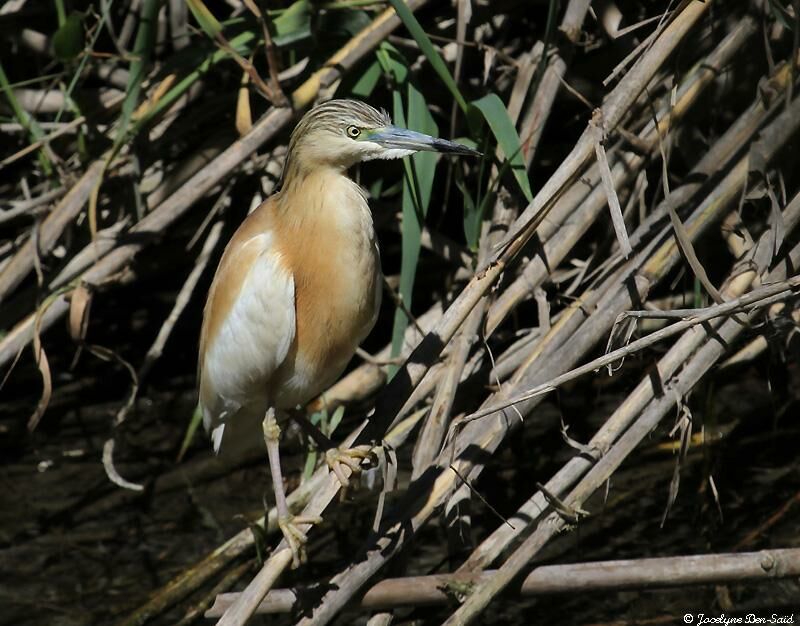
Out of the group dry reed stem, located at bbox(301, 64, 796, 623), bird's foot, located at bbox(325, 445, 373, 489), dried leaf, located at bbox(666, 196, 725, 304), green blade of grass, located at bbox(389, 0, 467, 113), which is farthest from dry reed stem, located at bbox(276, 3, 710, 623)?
green blade of grass, located at bbox(389, 0, 467, 113)

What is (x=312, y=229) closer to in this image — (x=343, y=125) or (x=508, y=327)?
Answer: (x=343, y=125)

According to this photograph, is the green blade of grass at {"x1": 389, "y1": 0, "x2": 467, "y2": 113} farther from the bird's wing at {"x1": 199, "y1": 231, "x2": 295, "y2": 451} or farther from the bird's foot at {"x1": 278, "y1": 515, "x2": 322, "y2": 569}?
the bird's foot at {"x1": 278, "y1": 515, "x2": 322, "y2": 569}

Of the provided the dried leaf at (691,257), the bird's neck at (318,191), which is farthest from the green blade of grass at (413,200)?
the dried leaf at (691,257)

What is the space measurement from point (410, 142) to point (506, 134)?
0.40 metres

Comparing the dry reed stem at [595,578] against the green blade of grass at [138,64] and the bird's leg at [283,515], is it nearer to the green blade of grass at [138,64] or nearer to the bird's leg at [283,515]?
the bird's leg at [283,515]

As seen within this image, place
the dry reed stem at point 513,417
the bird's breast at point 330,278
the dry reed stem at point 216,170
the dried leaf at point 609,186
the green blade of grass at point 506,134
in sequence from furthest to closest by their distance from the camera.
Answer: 1. the dry reed stem at point 216,170
2. the green blade of grass at point 506,134
3. the bird's breast at point 330,278
4. the dry reed stem at point 513,417
5. the dried leaf at point 609,186

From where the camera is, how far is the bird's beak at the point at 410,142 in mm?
2295

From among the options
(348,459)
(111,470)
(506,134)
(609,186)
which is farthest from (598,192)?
(111,470)

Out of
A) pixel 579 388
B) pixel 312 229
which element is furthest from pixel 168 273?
pixel 312 229

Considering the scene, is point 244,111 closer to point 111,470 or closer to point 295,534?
point 111,470

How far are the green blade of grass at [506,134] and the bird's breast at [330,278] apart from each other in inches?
→ 15.3

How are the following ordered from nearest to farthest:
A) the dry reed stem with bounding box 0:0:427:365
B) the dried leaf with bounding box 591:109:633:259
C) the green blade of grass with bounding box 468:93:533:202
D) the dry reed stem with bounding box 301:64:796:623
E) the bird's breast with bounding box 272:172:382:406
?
the dried leaf with bounding box 591:109:633:259
the dry reed stem with bounding box 301:64:796:623
the bird's breast with bounding box 272:172:382:406
the green blade of grass with bounding box 468:93:533:202
the dry reed stem with bounding box 0:0:427:365

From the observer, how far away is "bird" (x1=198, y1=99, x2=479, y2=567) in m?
2.36

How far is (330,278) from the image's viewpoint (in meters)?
2.45
